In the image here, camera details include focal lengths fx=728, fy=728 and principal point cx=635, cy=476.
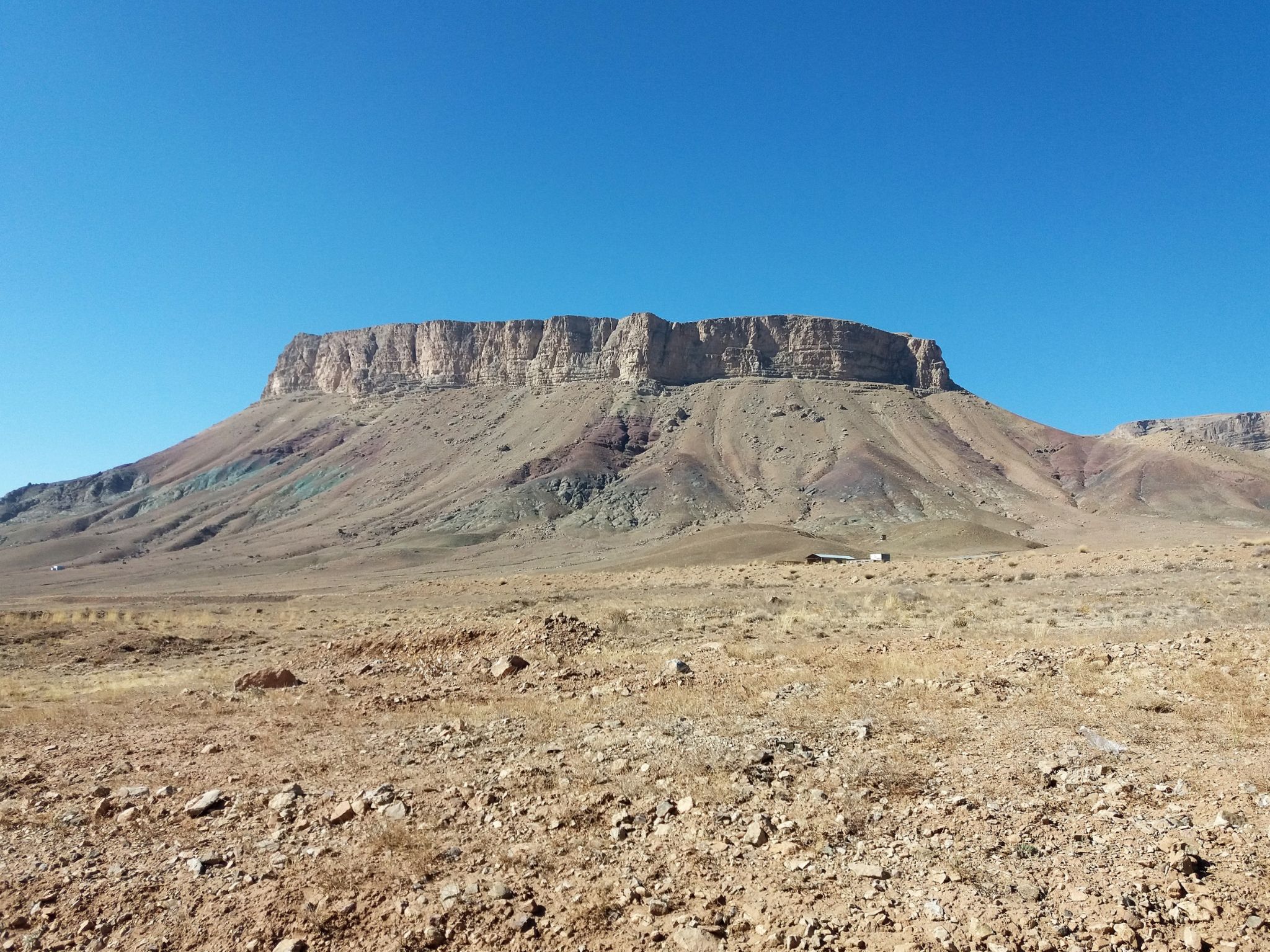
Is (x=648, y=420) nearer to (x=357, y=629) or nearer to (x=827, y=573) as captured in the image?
(x=827, y=573)

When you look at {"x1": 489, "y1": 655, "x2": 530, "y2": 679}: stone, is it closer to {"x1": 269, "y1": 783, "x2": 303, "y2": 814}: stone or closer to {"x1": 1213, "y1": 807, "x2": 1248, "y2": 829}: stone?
{"x1": 269, "y1": 783, "x2": 303, "y2": 814}: stone

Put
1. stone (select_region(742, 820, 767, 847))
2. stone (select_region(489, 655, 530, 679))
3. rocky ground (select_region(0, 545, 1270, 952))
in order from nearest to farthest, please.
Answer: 1. rocky ground (select_region(0, 545, 1270, 952))
2. stone (select_region(742, 820, 767, 847))
3. stone (select_region(489, 655, 530, 679))

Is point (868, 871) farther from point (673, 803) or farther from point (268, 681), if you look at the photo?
point (268, 681)

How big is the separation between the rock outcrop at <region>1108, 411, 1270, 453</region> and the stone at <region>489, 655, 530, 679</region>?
6663 inches

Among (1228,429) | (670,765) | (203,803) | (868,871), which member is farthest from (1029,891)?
(1228,429)

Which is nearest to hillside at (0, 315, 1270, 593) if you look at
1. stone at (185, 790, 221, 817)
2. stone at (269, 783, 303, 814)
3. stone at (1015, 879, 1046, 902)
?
stone at (269, 783, 303, 814)

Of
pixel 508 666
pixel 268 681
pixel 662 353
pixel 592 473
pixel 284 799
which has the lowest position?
pixel 268 681

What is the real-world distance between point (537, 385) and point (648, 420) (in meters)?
24.2

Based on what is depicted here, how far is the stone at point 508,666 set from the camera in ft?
41.0

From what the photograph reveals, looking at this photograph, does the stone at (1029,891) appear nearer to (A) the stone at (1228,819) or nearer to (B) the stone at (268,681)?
(A) the stone at (1228,819)

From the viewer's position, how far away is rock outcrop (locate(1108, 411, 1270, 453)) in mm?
154875

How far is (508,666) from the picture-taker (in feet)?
41.7

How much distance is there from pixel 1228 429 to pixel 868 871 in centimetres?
20139

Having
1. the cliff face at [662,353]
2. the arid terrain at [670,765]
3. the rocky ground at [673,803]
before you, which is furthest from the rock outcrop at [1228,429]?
the rocky ground at [673,803]
